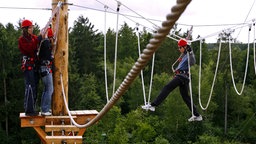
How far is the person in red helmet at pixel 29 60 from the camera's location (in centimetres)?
511

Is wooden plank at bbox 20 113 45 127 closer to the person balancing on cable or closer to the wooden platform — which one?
the wooden platform

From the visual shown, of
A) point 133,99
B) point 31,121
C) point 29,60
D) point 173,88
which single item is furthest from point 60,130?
point 133,99

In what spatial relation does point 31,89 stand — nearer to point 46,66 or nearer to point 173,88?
point 46,66

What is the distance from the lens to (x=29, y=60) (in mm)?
5238

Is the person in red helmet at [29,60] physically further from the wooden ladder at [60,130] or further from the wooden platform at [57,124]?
the wooden ladder at [60,130]

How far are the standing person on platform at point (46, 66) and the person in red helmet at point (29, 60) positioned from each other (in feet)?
0.30

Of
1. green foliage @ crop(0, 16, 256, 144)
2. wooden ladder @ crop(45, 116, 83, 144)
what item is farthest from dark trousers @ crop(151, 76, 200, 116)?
green foliage @ crop(0, 16, 256, 144)

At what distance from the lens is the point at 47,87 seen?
5.36 metres

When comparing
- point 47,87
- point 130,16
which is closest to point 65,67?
point 47,87

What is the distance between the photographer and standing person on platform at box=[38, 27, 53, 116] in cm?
518

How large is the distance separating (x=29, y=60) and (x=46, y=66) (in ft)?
0.73

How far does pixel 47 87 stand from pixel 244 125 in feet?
94.0

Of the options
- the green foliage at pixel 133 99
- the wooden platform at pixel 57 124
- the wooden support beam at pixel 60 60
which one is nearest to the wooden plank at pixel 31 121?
the wooden platform at pixel 57 124

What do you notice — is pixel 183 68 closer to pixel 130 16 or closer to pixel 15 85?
pixel 130 16
